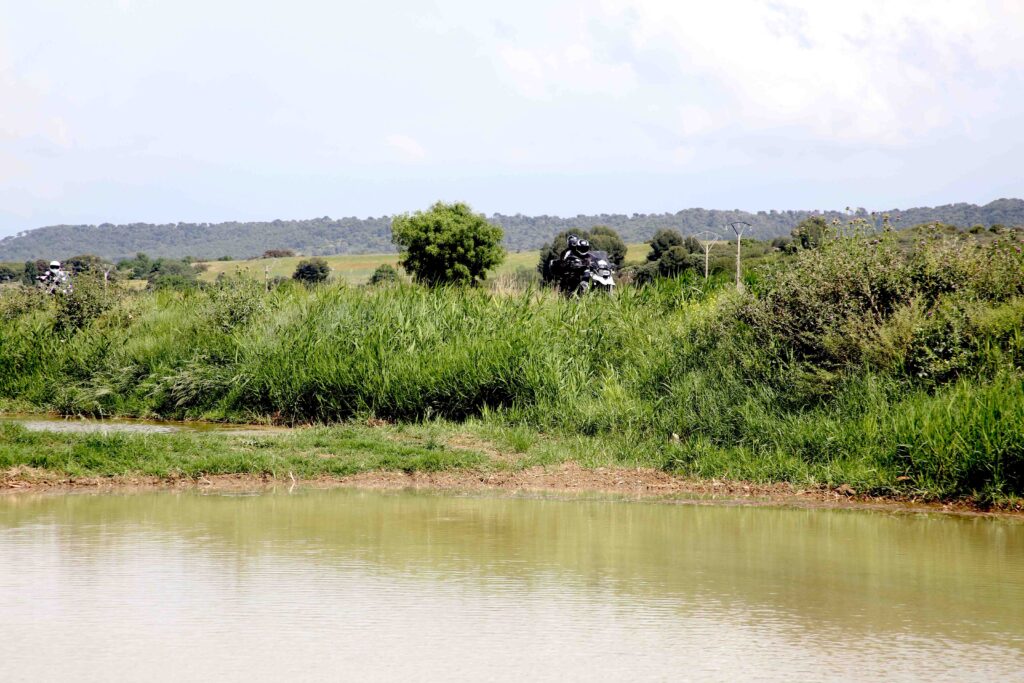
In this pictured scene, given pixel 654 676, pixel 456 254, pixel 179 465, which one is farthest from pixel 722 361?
pixel 456 254

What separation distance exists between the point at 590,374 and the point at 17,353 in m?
12.4

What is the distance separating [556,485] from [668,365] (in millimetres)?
4444

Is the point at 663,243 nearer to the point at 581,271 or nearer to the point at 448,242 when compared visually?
the point at 448,242

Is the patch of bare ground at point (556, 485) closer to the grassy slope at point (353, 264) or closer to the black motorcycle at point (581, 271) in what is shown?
the black motorcycle at point (581, 271)

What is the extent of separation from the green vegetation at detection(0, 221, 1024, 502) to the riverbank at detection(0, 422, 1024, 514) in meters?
0.28

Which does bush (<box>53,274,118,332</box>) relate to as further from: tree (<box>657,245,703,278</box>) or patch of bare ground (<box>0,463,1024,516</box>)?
tree (<box>657,245,703,278</box>)

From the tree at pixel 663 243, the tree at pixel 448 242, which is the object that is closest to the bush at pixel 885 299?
the tree at pixel 448 242

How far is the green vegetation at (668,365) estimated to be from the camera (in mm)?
13844

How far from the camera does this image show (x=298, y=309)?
22781mm

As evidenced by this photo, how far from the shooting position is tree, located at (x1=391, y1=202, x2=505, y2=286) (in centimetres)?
5103

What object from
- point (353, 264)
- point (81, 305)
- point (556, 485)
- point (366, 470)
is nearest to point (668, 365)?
point (556, 485)

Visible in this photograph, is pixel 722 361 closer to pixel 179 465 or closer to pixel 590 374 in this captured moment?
pixel 590 374

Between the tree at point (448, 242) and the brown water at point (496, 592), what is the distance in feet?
127

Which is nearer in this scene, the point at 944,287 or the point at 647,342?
the point at 944,287
